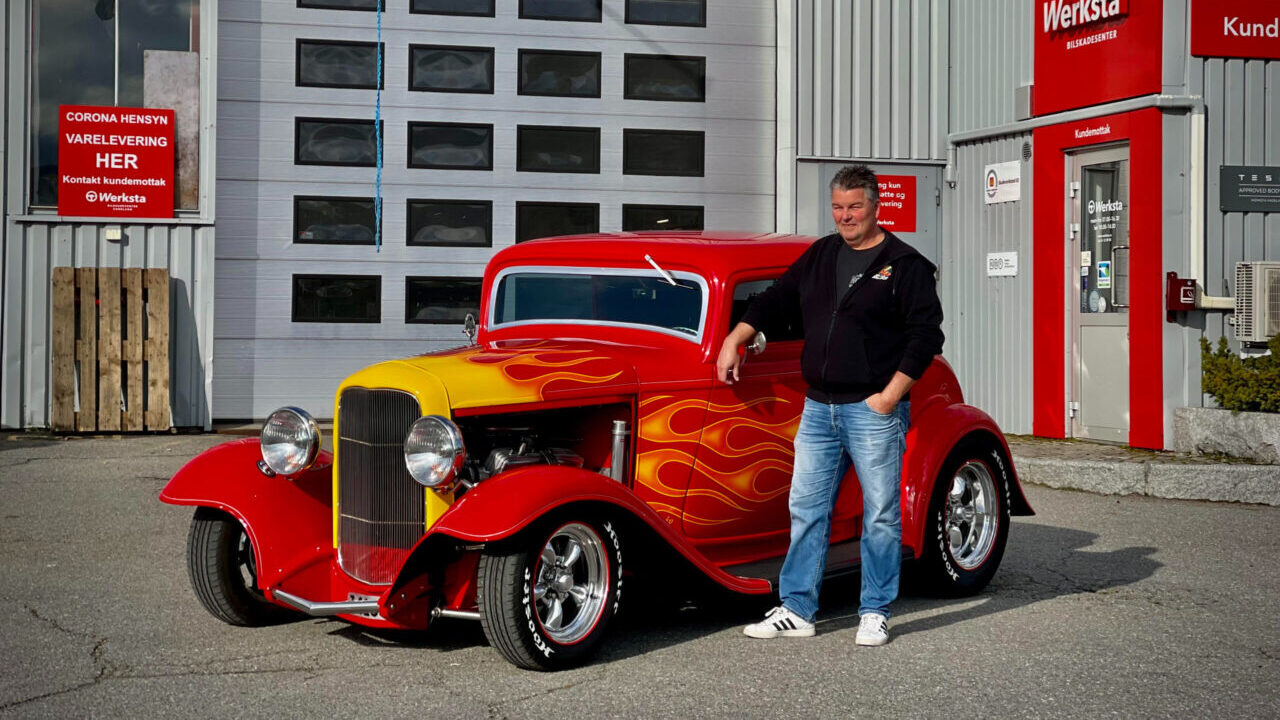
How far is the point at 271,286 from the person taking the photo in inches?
579

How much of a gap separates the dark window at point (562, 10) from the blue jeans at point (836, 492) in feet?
34.4

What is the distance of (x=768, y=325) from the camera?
6191 millimetres

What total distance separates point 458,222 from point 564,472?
1016 centimetres

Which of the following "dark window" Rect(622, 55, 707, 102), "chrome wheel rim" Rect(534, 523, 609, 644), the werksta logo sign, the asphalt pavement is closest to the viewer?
the asphalt pavement

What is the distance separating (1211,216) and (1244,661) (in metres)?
7.07

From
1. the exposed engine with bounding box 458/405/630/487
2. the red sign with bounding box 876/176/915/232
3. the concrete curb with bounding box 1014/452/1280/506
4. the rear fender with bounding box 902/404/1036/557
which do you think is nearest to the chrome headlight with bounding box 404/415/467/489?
the exposed engine with bounding box 458/405/630/487

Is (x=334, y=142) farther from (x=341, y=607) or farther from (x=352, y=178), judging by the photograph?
(x=341, y=607)

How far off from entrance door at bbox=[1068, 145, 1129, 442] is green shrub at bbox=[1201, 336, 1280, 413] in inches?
34.3

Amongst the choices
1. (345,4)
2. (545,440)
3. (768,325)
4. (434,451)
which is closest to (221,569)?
(434,451)

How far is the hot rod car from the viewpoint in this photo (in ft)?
16.8

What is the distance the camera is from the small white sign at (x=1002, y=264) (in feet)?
43.9

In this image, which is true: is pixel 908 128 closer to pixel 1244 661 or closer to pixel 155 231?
pixel 155 231

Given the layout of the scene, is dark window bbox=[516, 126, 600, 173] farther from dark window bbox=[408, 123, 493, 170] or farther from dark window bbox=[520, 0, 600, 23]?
dark window bbox=[520, 0, 600, 23]

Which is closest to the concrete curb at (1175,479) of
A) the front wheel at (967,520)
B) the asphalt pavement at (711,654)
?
the asphalt pavement at (711,654)
